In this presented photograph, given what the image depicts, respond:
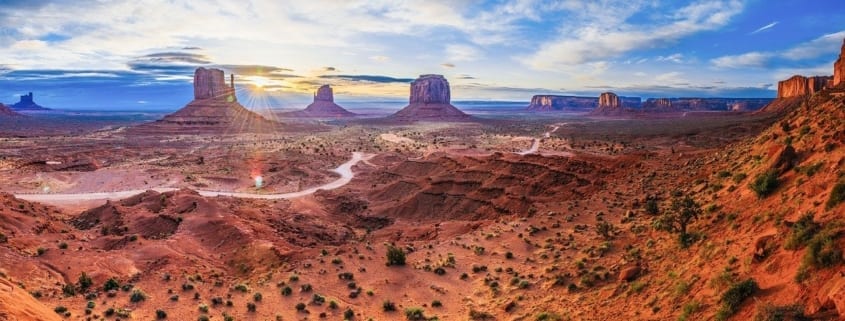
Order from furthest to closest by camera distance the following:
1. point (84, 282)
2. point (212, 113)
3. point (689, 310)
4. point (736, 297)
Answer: point (212, 113) < point (84, 282) < point (689, 310) < point (736, 297)

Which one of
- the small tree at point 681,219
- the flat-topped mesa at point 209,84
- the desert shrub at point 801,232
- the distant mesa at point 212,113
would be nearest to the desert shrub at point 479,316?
the small tree at point 681,219

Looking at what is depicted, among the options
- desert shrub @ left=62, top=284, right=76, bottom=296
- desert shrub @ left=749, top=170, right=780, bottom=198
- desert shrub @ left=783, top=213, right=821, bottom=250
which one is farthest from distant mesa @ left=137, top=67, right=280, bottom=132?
desert shrub @ left=783, top=213, right=821, bottom=250

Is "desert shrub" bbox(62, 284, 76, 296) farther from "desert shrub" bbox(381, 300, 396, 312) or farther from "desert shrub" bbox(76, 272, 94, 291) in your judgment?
"desert shrub" bbox(381, 300, 396, 312)

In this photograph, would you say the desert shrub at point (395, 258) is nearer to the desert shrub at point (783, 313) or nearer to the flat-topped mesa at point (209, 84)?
the desert shrub at point (783, 313)

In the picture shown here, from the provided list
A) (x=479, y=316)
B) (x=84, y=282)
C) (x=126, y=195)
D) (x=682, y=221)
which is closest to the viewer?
(x=479, y=316)

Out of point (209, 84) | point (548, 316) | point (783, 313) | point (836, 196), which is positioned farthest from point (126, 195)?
point (209, 84)

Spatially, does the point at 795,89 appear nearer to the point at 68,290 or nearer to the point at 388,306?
the point at 388,306
